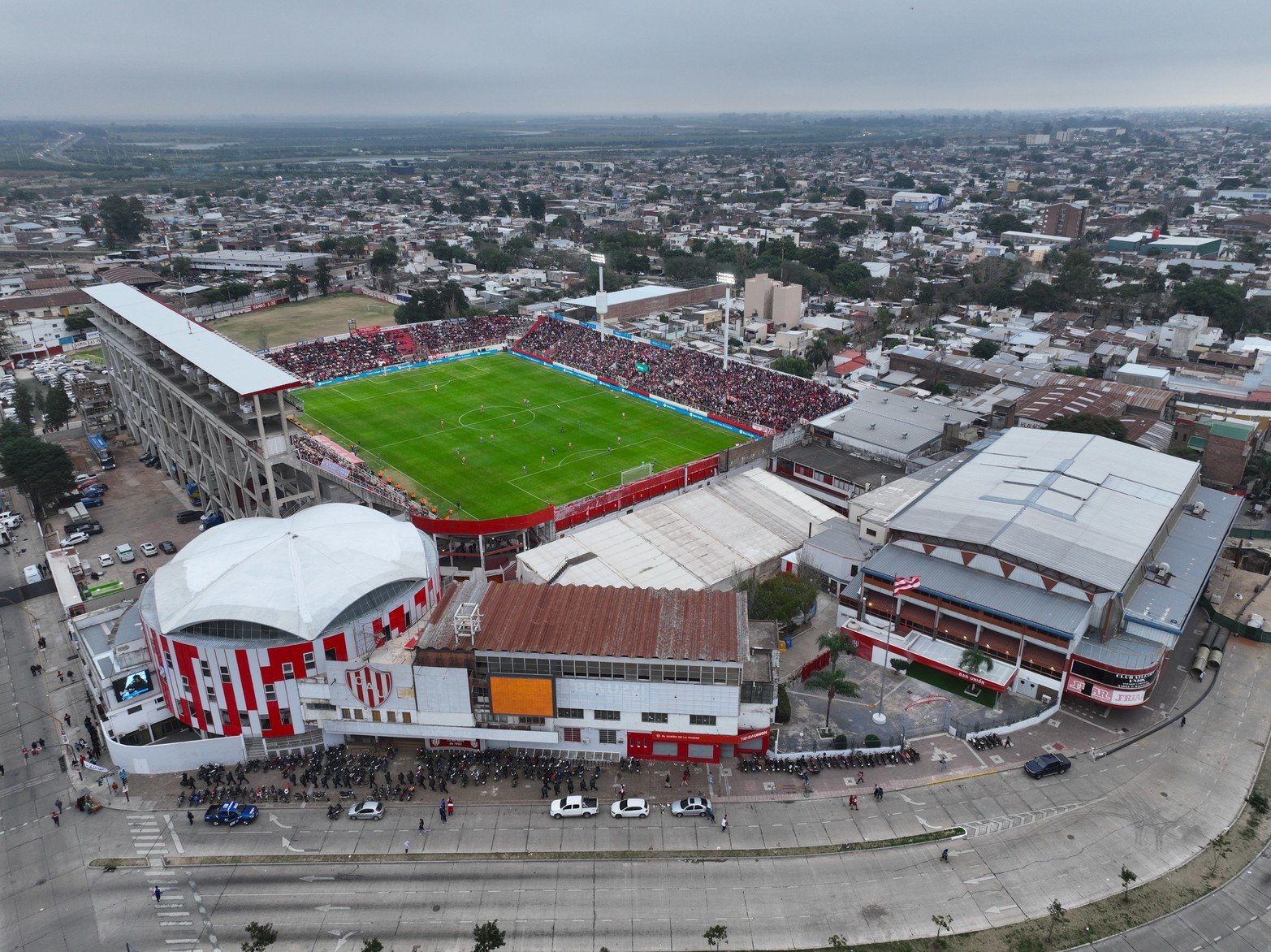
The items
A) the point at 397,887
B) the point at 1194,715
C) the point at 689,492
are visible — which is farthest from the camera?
the point at 689,492

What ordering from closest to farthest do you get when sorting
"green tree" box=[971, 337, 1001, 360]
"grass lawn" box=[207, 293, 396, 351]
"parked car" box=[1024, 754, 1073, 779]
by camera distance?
1. "parked car" box=[1024, 754, 1073, 779]
2. "green tree" box=[971, 337, 1001, 360]
3. "grass lawn" box=[207, 293, 396, 351]

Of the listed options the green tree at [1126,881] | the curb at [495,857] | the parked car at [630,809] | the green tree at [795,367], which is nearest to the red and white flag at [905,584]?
the curb at [495,857]

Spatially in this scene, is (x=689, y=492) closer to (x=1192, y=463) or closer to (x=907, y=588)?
(x=907, y=588)

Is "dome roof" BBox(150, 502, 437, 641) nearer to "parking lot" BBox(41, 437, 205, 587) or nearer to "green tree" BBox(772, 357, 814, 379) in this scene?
"parking lot" BBox(41, 437, 205, 587)

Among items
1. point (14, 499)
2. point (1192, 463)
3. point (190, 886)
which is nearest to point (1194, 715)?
point (1192, 463)

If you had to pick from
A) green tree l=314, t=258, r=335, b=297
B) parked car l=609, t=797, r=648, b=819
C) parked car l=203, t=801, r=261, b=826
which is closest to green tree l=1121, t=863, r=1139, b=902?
parked car l=609, t=797, r=648, b=819

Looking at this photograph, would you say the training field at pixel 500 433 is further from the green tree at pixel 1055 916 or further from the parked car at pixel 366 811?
the green tree at pixel 1055 916

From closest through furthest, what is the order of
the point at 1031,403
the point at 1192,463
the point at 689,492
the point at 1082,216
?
the point at 1192,463
the point at 689,492
the point at 1031,403
the point at 1082,216
